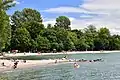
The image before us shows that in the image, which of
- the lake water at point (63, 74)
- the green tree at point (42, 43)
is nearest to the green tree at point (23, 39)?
the green tree at point (42, 43)

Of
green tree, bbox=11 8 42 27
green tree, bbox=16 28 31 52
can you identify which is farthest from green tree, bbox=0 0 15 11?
green tree, bbox=11 8 42 27

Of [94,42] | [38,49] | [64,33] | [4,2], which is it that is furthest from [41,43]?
[4,2]

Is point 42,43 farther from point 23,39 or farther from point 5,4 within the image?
point 5,4

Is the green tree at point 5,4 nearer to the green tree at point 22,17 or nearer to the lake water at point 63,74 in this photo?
the lake water at point 63,74

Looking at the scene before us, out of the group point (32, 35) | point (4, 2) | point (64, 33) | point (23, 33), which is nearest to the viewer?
point (4, 2)

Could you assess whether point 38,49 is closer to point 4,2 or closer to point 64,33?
point 64,33

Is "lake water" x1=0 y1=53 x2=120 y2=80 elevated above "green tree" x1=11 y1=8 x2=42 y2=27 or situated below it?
below

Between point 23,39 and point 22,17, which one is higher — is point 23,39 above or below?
below

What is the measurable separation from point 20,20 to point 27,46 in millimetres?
37087

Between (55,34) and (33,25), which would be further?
(55,34)

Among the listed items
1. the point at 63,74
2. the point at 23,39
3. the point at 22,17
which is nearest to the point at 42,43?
the point at 23,39

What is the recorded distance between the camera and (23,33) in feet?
488

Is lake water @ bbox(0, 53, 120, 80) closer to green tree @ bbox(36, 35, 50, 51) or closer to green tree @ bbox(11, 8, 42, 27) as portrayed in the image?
green tree @ bbox(36, 35, 50, 51)

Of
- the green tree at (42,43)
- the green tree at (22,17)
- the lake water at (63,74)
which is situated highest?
the green tree at (22,17)
